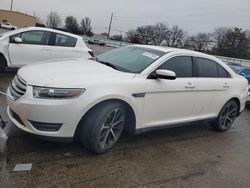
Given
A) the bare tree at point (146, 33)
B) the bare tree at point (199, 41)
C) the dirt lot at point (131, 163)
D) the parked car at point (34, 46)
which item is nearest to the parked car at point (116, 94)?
the dirt lot at point (131, 163)

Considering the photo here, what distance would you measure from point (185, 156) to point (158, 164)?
61cm

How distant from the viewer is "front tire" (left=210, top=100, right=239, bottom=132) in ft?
18.0

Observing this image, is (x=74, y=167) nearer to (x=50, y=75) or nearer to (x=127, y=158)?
(x=127, y=158)

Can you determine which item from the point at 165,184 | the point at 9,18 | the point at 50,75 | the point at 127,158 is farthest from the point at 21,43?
the point at 9,18

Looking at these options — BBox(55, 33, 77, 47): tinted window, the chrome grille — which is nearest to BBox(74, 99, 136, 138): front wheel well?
the chrome grille

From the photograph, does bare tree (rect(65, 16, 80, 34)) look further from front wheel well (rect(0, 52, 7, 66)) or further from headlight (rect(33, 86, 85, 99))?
headlight (rect(33, 86, 85, 99))

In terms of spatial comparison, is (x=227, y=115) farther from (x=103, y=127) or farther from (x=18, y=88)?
(x=18, y=88)

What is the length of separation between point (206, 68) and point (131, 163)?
2.41 m

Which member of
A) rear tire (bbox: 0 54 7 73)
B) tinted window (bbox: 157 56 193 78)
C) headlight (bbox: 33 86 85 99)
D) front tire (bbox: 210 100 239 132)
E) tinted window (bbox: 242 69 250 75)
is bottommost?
front tire (bbox: 210 100 239 132)

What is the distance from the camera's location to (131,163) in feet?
12.0

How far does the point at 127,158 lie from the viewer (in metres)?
3.79

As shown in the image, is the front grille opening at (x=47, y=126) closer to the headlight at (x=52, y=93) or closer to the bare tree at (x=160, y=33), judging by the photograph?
the headlight at (x=52, y=93)

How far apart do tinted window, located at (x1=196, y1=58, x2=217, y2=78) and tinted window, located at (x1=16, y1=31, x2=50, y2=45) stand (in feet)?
16.0

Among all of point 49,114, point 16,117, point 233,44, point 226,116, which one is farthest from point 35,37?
point 233,44
